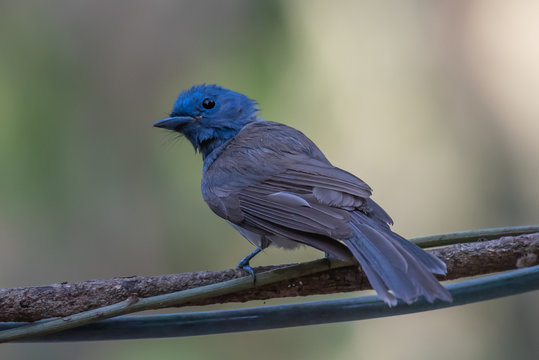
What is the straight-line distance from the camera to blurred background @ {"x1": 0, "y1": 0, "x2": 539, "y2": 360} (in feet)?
18.8

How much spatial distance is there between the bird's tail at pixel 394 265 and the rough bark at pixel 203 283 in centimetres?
11

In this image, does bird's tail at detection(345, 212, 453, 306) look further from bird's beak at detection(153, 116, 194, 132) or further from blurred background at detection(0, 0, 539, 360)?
blurred background at detection(0, 0, 539, 360)

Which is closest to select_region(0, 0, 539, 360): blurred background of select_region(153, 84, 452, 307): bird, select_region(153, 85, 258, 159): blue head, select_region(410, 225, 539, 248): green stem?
select_region(153, 85, 258, 159): blue head

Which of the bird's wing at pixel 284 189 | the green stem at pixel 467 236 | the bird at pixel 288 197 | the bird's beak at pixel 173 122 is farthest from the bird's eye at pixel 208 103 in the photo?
the green stem at pixel 467 236

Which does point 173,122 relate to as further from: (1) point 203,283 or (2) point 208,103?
(1) point 203,283

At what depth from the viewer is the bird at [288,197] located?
98.1 inches

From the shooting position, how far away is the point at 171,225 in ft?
19.4

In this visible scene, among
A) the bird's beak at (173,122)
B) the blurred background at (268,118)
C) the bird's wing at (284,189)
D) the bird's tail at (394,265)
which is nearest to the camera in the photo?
the bird's tail at (394,265)

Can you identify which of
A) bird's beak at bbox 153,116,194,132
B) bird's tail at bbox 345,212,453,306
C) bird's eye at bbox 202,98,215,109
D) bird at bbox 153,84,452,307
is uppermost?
bird's eye at bbox 202,98,215,109

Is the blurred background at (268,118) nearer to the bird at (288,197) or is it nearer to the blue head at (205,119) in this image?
the blue head at (205,119)

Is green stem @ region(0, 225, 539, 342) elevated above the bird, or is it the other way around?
the bird

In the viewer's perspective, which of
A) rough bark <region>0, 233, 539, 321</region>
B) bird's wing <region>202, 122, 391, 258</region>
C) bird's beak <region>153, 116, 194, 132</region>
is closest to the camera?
rough bark <region>0, 233, 539, 321</region>

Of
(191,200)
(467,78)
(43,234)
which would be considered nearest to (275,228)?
(191,200)

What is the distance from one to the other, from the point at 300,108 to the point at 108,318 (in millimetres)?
4023
